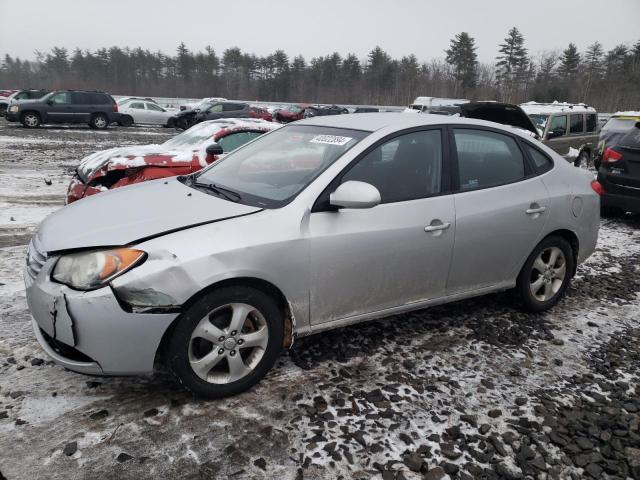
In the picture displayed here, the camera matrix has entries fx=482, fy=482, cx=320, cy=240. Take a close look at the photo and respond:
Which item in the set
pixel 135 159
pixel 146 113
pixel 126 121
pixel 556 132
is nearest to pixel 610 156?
pixel 556 132

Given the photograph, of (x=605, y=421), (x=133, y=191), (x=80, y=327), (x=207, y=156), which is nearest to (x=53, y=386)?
(x=80, y=327)

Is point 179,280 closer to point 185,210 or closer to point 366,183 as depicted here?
point 185,210

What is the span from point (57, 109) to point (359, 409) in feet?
76.1

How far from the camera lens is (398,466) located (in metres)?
2.36

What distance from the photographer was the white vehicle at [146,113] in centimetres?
2652

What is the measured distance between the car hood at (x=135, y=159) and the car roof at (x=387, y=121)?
279cm

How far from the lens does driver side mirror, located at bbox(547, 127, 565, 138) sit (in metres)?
11.7

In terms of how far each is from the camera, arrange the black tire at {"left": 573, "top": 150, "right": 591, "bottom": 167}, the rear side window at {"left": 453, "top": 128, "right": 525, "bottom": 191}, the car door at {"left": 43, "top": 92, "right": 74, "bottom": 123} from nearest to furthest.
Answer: the rear side window at {"left": 453, "top": 128, "right": 525, "bottom": 191}
the black tire at {"left": 573, "top": 150, "right": 591, "bottom": 167}
the car door at {"left": 43, "top": 92, "right": 74, "bottom": 123}

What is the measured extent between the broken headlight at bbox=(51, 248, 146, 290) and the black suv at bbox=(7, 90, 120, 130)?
2233 centimetres

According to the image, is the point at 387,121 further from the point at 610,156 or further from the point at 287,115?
the point at 287,115

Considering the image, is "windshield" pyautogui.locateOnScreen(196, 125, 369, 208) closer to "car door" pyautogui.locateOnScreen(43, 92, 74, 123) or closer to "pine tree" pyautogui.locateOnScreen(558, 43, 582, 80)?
"car door" pyautogui.locateOnScreen(43, 92, 74, 123)

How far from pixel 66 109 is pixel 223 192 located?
2197 cm

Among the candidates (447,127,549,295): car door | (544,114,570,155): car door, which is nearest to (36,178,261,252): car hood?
(447,127,549,295): car door

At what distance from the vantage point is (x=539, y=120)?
11.9 metres
